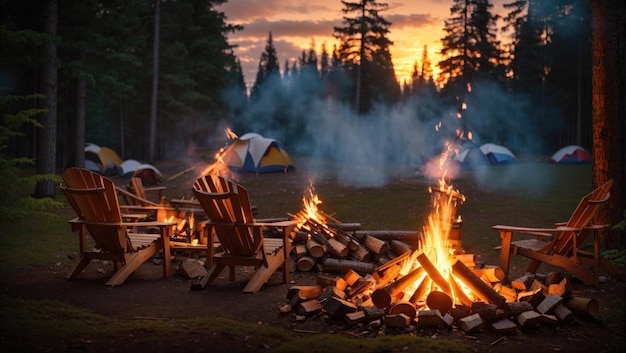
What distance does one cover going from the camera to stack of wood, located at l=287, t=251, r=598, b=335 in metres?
4.20

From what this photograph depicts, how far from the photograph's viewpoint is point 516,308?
4.28m

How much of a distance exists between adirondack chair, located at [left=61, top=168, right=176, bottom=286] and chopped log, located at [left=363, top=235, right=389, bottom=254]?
8.29ft

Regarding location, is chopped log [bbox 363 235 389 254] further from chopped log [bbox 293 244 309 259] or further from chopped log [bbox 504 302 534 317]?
chopped log [bbox 504 302 534 317]

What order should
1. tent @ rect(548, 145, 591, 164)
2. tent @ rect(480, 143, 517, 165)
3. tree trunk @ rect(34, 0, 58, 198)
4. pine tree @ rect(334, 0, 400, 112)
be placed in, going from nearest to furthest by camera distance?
tree trunk @ rect(34, 0, 58, 198), tent @ rect(480, 143, 517, 165), tent @ rect(548, 145, 591, 164), pine tree @ rect(334, 0, 400, 112)

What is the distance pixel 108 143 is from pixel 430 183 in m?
35.6

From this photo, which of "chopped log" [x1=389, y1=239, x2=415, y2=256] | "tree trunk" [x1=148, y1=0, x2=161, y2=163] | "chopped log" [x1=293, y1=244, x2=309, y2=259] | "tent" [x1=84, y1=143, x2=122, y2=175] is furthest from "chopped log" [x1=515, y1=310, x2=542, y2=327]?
"tree trunk" [x1=148, y1=0, x2=161, y2=163]

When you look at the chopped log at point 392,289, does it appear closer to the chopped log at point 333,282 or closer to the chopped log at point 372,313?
the chopped log at point 372,313

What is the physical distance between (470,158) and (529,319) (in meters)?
19.9

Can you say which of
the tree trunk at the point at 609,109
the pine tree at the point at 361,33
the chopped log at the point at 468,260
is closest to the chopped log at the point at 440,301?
the chopped log at the point at 468,260

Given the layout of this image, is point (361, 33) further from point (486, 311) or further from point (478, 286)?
point (486, 311)

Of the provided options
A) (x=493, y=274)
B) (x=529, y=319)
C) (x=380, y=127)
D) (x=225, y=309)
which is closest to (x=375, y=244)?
(x=493, y=274)

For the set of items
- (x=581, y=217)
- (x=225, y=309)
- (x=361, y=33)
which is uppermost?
(x=361, y=33)

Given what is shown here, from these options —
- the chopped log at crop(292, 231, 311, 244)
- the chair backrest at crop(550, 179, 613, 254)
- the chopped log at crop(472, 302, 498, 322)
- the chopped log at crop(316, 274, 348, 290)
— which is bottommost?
the chopped log at crop(316, 274, 348, 290)

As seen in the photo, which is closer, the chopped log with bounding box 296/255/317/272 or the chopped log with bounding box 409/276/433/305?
the chopped log with bounding box 409/276/433/305
